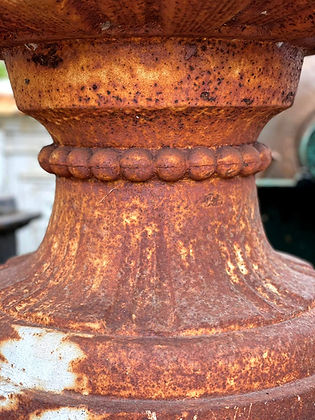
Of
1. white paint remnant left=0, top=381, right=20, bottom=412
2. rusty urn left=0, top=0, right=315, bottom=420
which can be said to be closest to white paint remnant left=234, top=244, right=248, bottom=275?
rusty urn left=0, top=0, right=315, bottom=420

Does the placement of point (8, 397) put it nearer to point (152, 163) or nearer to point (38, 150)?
point (152, 163)

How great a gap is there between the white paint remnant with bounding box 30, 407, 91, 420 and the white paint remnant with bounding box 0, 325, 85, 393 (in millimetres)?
35

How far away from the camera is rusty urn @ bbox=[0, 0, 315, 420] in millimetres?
972

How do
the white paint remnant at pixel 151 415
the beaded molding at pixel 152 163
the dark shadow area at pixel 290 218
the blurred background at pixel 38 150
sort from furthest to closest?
the blurred background at pixel 38 150
the dark shadow area at pixel 290 218
the beaded molding at pixel 152 163
the white paint remnant at pixel 151 415

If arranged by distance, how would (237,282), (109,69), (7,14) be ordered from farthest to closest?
(237,282), (109,69), (7,14)

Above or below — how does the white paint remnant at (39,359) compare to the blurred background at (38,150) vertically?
below

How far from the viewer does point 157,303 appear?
106cm

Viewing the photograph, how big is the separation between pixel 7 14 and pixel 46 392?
0.59m

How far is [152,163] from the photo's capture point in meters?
1.08

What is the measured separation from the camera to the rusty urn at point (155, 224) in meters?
0.97

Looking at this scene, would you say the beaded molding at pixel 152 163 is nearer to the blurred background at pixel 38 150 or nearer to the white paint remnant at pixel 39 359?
the white paint remnant at pixel 39 359

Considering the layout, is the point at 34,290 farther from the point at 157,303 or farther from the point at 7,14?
the point at 7,14

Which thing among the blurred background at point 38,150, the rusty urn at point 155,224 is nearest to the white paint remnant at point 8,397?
the rusty urn at point 155,224

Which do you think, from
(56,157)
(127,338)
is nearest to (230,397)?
(127,338)
